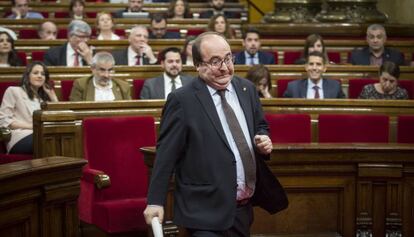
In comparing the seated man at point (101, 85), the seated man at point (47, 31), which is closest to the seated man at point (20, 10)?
the seated man at point (47, 31)

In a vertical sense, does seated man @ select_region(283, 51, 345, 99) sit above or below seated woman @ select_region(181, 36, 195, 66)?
below

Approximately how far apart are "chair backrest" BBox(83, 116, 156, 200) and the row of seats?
0.71m

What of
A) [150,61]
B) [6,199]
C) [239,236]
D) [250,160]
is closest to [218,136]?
[250,160]

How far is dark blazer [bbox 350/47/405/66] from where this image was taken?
23.9 ft

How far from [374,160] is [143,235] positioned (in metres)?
1.29

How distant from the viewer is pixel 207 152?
9.52 ft

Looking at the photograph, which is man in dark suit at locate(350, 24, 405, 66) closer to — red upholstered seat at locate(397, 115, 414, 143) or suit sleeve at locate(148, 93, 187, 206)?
red upholstered seat at locate(397, 115, 414, 143)

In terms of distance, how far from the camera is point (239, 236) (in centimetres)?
299

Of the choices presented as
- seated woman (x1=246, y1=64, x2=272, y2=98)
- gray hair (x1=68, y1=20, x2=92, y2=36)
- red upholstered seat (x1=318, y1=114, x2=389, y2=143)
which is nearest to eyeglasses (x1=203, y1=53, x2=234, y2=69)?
red upholstered seat (x1=318, y1=114, x2=389, y2=143)

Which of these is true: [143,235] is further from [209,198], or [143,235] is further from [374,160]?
[209,198]

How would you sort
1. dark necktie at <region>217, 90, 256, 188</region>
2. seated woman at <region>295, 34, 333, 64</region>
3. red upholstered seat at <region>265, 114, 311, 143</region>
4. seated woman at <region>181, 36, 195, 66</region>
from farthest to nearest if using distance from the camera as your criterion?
seated woman at <region>295, 34, 333, 64</region> < seated woman at <region>181, 36, 195, 66</region> < red upholstered seat at <region>265, 114, 311, 143</region> < dark necktie at <region>217, 90, 256, 188</region>

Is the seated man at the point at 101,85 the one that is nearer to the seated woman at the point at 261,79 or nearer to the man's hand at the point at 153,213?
the seated woman at the point at 261,79

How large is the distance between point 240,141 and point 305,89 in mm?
3232

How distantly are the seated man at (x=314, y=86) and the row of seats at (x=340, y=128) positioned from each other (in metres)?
1.20
